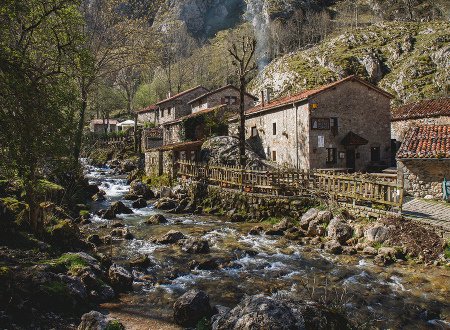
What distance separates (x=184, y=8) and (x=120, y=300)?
132503 millimetres

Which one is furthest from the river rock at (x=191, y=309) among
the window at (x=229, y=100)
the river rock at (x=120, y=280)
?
the window at (x=229, y=100)

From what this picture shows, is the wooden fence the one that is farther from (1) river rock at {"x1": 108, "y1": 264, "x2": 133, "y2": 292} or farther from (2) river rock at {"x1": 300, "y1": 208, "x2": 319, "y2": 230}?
(1) river rock at {"x1": 108, "y1": 264, "x2": 133, "y2": 292}

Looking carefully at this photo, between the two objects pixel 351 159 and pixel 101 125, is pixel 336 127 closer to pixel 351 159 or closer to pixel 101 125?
pixel 351 159

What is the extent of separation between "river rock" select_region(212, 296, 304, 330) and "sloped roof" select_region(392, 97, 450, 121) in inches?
1291

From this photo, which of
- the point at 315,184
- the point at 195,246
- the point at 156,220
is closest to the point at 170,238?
the point at 195,246

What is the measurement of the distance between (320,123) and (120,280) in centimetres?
2269

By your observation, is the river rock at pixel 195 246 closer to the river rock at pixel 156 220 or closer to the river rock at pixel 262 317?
the river rock at pixel 156 220

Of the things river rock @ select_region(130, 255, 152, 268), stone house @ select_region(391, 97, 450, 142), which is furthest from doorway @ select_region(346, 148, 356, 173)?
river rock @ select_region(130, 255, 152, 268)

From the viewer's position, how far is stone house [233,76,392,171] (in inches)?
1155

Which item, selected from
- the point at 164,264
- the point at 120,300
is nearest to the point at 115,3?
the point at 164,264

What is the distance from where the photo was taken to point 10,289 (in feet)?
25.0

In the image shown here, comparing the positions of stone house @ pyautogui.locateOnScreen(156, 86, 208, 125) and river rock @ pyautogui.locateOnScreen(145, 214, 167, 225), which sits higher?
stone house @ pyautogui.locateOnScreen(156, 86, 208, 125)

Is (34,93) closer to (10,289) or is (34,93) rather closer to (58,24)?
(10,289)

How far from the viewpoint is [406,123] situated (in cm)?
3656
